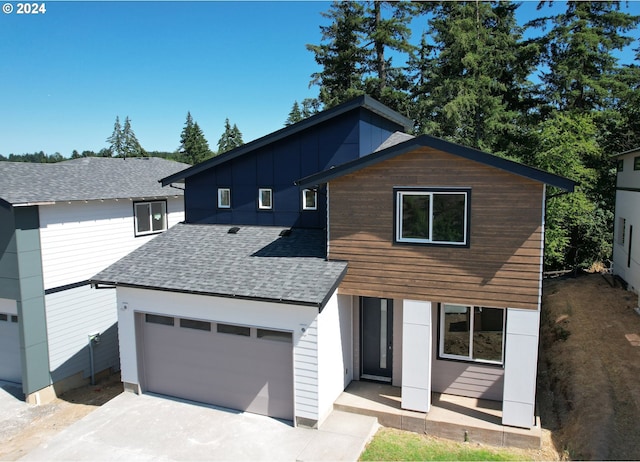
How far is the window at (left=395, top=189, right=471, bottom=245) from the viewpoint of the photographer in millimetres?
9320

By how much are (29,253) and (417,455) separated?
1085cm

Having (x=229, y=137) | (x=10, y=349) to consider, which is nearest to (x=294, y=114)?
(x=229, y=137)

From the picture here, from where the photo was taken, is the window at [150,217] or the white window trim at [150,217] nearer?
the white window trim at [150,217]

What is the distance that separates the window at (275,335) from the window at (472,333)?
12.0ft

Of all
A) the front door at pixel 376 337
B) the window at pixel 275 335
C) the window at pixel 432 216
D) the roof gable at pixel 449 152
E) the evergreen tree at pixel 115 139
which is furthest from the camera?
the evergreen tree at pixel 115 139

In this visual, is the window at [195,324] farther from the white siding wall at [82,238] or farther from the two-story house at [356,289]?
the white siding wall at [82,238]

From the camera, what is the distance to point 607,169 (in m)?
22.4

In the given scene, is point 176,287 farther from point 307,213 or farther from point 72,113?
point 72,113

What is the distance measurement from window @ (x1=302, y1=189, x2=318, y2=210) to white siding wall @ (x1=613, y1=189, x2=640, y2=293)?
12453 mm

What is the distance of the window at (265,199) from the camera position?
1342 cm

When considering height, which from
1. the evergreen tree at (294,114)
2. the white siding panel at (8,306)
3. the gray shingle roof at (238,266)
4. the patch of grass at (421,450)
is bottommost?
the patch of grass at (421,450)

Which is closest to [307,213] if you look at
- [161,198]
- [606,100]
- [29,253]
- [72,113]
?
[161,198]

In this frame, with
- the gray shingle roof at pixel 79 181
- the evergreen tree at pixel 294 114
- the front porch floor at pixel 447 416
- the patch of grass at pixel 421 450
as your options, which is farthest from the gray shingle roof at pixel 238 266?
the evergreen tree at pixel 294 114

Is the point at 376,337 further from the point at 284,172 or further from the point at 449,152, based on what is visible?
the point at 284,172
